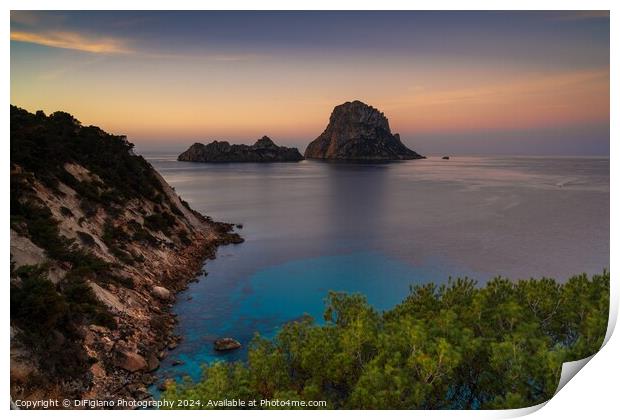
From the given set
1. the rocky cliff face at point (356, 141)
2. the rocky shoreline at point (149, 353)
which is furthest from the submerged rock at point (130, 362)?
the rocky cliff face at point (356, 141)

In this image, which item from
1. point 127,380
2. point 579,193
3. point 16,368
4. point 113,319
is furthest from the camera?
point 579,193

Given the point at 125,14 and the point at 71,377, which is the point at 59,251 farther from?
the point at 125,14

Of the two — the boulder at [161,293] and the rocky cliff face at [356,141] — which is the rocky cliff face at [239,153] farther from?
the boulder at [161,293]

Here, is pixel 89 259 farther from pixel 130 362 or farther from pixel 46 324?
pixel 46 324

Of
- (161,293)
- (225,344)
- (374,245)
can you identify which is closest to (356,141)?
(374,245)

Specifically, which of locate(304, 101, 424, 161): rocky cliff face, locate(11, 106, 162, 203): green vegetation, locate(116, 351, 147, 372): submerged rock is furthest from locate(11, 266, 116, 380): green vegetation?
locate(304, 101, 424, 161): rocky cliff face

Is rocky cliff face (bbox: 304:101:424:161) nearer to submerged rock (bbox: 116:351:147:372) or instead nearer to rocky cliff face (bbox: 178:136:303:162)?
rocky cliff face (bbox: 178:136:303:162)

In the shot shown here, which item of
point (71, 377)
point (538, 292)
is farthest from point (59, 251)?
point (538, 292)
